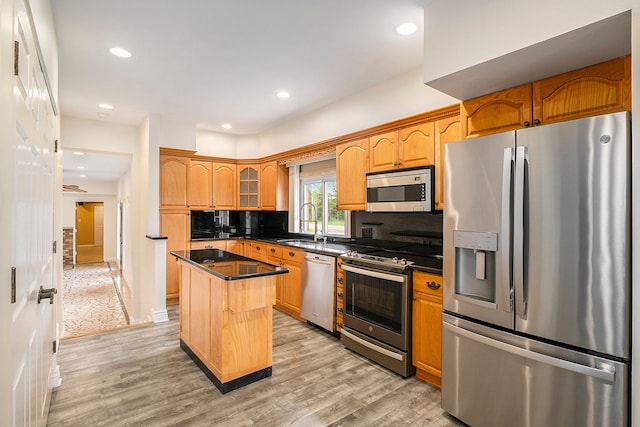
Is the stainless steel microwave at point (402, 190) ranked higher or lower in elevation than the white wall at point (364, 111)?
lower

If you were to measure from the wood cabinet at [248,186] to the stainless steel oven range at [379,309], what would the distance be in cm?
274

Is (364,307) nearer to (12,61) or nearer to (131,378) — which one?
(131,378)

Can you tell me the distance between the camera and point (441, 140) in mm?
2842

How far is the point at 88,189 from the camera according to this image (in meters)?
10.5

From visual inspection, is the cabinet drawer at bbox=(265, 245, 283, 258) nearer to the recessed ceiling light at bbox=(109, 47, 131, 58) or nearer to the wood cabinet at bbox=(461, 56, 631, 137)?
the recessed ceiling light at bbox=(109, 47, 131, 58)

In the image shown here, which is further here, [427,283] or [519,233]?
[427,283]

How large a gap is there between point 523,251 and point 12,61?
2.30 m

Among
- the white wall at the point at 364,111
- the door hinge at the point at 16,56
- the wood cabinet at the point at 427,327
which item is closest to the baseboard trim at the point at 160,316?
the white wall at the point at 364,111

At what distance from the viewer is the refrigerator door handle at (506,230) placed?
185cm

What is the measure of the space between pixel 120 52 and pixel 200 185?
8.50ft

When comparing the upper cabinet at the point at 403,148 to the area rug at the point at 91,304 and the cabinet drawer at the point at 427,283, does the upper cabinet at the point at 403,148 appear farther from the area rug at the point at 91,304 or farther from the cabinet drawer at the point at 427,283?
the area rug at the point at 91,304

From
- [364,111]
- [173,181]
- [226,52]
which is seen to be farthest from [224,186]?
[226,52]

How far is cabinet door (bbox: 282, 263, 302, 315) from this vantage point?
4.06 m

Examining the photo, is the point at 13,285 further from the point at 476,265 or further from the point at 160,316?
the point at 160,316
